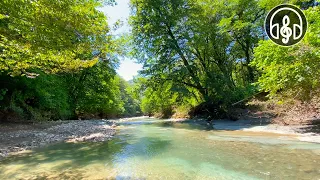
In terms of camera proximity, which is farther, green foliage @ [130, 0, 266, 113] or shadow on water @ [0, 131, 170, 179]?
green foliage @ [130, 0, 266, 113]

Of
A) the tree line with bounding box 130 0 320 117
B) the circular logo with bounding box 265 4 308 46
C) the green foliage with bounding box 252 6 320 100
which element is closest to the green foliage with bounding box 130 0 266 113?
the tree line with bounding box 130 0 320 117

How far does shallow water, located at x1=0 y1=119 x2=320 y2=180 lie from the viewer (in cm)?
491

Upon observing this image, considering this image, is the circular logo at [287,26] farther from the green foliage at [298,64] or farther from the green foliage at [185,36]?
the green foliage at [185,36]

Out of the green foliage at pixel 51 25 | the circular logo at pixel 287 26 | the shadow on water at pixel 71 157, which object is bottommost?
the shadow on water at pixel 71 157

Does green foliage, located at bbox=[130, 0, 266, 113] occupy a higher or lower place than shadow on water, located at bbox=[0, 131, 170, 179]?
higher

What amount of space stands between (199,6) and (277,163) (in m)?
17.6

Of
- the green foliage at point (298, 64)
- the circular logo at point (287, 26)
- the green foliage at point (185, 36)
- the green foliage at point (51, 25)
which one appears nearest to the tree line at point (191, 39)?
the green foliage at point (185, 36)

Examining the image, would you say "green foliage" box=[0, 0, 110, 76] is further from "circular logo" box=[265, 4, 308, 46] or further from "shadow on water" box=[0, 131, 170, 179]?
"circular logo" box=[265, 4, 308, 46]

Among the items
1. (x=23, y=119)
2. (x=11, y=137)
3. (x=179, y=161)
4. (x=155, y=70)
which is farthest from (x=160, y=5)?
(x=179, y=161)

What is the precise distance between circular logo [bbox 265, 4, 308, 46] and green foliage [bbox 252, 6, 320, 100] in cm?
23

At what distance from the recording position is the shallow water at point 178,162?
491 cm

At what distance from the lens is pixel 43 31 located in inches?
158

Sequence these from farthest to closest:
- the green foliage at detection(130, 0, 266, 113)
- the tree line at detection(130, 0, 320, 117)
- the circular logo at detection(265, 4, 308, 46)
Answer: the green foliage at detection(130, 0, 266, 113)
the tree line at detection(130, 0, 320, 117)
the circular logo at detection(265, 4, 308, 46)

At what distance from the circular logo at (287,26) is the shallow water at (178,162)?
3.70 metres
